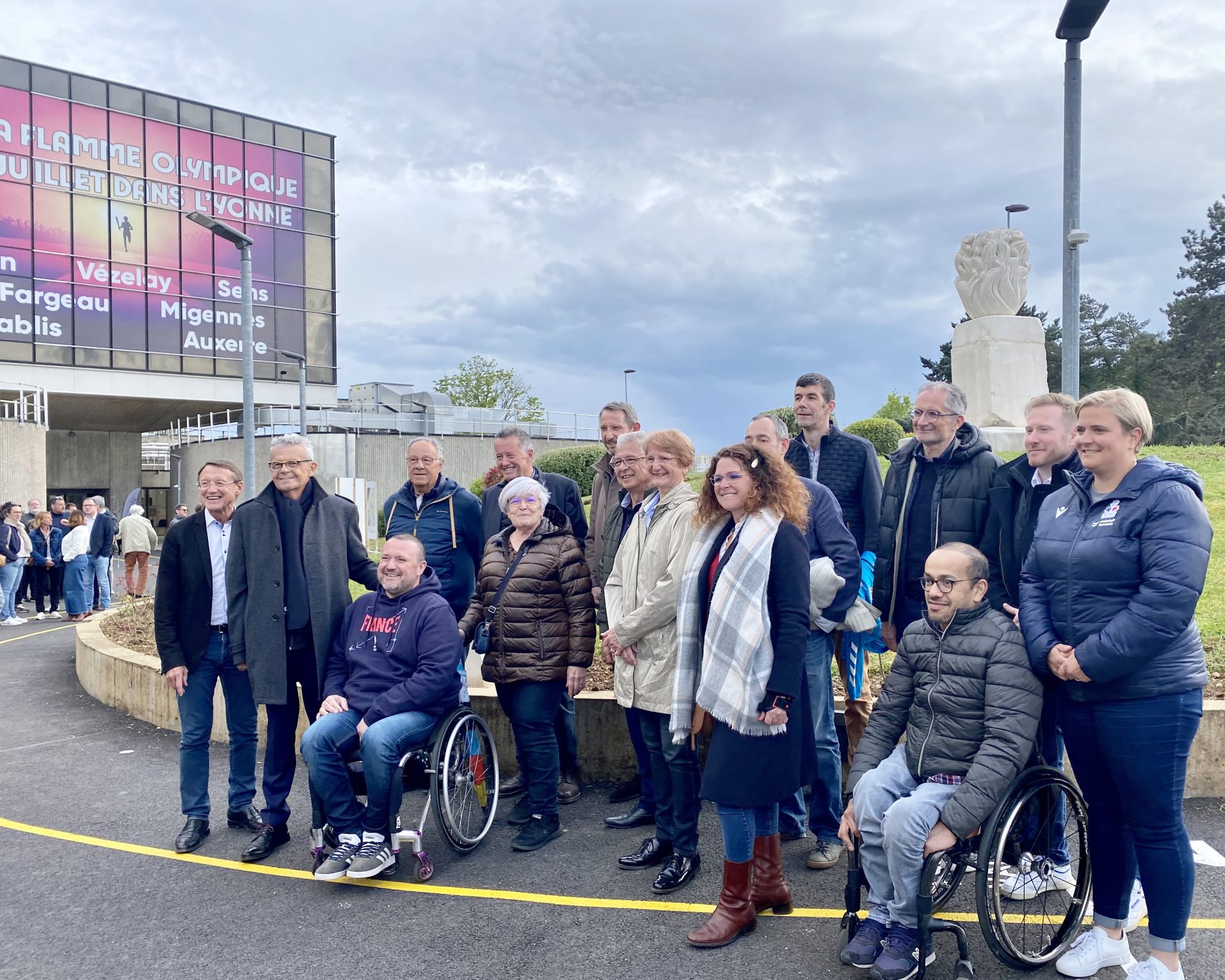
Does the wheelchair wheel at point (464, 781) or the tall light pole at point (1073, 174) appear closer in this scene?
the wheelchair wheel at point (464, 781)

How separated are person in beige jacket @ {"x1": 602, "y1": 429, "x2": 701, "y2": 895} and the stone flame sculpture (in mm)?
16384

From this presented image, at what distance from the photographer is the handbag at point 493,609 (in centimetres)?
498

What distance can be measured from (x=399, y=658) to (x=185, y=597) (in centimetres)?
123

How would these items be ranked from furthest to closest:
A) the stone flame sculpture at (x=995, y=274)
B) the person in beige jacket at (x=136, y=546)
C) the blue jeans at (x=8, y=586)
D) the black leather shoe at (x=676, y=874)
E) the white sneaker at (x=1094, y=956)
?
the stone flame sculpture at (x=995, y=274), the person in beige jacket at (x=136, y=546), the blue jeans at (x=8, y=586), the black leather shoe at (x=676, y=874), the white sneaker at (x=1094, y=956)

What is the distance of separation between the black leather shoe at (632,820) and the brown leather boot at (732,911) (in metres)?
1.32

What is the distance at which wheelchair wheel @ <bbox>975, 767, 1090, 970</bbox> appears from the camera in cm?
336

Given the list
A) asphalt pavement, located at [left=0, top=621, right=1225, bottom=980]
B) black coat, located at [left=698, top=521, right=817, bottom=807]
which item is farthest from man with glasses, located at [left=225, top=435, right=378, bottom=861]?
black coat, located at [left=698, top=521, right=817, bottom=807]

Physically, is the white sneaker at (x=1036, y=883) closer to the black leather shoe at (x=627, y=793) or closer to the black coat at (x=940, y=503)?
the black coat at (x=940, y=503)

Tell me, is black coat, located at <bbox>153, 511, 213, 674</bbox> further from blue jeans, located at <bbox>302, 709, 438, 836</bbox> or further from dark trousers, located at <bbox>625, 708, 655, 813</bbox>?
dark trousers, located at <bbox>625, 708, 655, 813</bbox>

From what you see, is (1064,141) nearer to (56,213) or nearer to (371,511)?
(371,511)

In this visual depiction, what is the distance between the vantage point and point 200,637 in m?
5.08

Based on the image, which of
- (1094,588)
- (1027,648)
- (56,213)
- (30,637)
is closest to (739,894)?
(1027,648)

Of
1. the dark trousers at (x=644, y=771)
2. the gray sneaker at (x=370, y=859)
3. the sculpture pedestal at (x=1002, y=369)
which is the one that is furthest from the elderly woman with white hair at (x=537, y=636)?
the sculpture pedestal at (x=1002, y=369)

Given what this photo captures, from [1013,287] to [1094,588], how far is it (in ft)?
57.3
